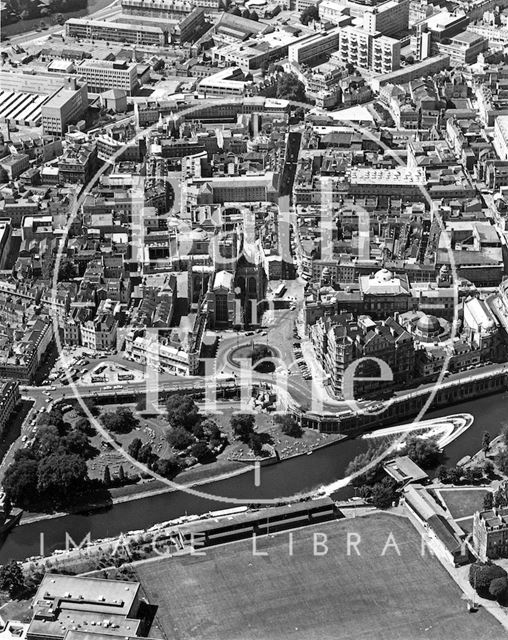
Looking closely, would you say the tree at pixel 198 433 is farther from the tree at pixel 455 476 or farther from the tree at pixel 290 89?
the tree at pixel 290 89

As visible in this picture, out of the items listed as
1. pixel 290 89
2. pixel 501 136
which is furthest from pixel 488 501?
pixel 290 89

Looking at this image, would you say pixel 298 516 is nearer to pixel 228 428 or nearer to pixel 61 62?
pixel 228 428

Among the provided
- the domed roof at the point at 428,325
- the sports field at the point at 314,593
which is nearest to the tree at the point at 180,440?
the sports field at the point at 314,593

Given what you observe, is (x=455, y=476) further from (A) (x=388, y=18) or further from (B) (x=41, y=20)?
(B) (x=41, y=20)

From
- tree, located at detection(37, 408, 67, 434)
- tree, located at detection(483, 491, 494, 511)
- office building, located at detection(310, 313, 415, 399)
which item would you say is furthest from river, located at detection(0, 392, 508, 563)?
tree, located at detection(37, 408, 67, 434)

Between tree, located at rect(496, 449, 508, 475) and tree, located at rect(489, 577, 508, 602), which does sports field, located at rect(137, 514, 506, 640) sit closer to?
tree, located at rect(489, 577, 508, 602)

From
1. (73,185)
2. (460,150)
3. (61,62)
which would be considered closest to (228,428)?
(73,185)

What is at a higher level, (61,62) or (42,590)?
(61,62)
